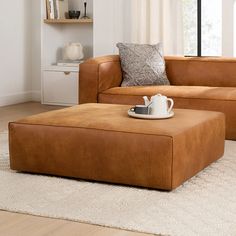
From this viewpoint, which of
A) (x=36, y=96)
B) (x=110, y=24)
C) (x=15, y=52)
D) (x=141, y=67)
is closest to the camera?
(x=141, y=67)

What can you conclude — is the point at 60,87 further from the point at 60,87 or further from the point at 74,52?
the point at 74,52

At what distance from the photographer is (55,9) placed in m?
6.51

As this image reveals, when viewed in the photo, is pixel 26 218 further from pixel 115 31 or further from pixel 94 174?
pixel 115 31

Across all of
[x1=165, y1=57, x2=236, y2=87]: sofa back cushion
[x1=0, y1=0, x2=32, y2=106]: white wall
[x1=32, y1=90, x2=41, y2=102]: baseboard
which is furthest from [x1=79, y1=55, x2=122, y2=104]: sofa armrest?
[x1=32, y1=90, x2=41, y2=102]: baseboard

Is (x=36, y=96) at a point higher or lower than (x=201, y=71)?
lower

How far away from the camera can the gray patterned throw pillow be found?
16.9ft

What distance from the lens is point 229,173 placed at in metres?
3.50

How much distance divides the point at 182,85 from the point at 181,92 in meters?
0.58

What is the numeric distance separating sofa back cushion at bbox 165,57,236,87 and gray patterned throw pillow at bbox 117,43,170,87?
0.12 metres

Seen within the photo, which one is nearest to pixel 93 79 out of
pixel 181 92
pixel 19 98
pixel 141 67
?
pixel 141 67

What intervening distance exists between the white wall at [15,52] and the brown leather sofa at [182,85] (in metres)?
1.80

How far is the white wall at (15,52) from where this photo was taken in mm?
6559

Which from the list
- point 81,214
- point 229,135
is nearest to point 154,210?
point 81,214

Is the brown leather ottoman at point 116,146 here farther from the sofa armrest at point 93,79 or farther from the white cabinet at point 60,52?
the white cabinet at point 60,52
